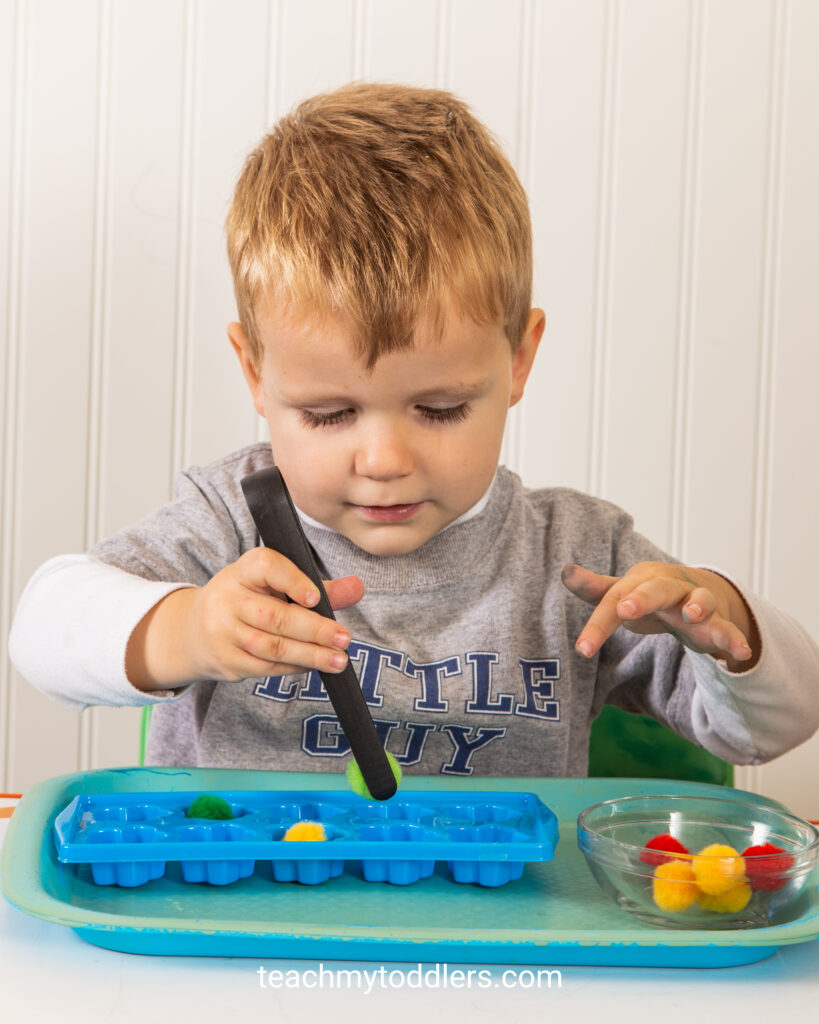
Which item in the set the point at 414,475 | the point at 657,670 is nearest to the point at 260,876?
the point at 414,475

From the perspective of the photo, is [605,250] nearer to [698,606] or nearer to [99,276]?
[99,276]

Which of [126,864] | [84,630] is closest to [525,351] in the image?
[84,630]

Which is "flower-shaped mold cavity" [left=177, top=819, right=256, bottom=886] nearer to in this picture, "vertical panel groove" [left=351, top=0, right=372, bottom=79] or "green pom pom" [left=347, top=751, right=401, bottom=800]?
"green pom pom" [left=347, top=751, right=401, bottom=800]

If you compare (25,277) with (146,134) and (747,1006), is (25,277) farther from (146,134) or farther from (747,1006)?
(747,1006)

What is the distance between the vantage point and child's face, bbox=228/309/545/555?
0.65m

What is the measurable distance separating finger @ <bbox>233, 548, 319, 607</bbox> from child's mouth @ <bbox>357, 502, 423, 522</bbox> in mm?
172

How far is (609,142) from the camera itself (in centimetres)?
134


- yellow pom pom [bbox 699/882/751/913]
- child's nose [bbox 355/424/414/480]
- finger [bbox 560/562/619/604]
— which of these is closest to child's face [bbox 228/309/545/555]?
child's nose [bbox 355/424/414/480]

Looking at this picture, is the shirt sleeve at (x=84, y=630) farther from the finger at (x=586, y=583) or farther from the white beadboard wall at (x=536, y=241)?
the white beadboard wall at (x=536, y=241)

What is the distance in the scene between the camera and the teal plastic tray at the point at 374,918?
415 millimetres

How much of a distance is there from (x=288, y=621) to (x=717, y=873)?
0.23 meters

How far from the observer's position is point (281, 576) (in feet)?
1.76

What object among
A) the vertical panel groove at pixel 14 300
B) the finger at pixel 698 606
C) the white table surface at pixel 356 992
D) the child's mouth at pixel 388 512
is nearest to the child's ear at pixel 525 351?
Result: the child's mouth at pixel 388 512

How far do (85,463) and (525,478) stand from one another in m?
0.54
